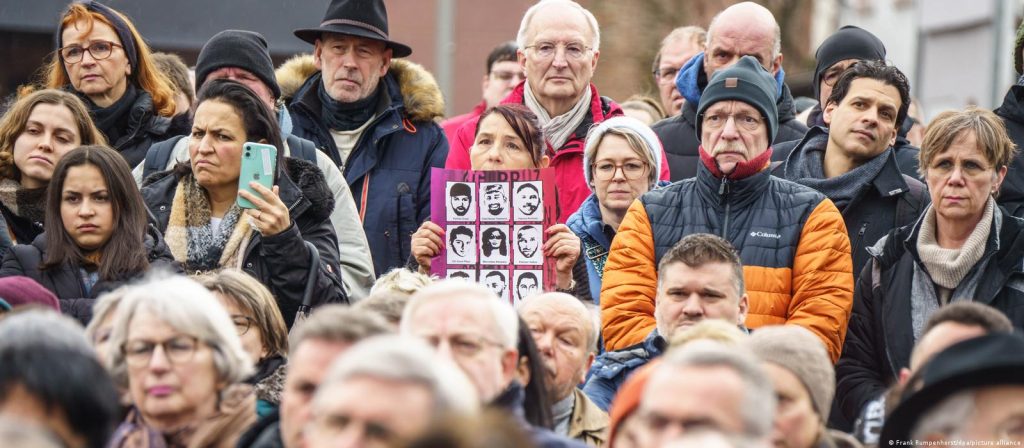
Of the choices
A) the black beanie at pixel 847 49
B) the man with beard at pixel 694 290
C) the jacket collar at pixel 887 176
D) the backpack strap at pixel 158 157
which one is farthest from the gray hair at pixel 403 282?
the black beanie at pixel 847 49

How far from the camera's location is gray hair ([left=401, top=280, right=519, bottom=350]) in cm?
597

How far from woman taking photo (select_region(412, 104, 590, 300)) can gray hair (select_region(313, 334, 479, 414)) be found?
3162 mm

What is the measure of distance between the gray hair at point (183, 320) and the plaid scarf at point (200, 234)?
1579mm

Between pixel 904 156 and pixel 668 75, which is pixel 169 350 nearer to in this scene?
pixel 904 156

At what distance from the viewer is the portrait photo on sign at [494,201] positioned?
8.01m

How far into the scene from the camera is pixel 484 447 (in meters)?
4.18

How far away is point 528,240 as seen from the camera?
7969 millimetres

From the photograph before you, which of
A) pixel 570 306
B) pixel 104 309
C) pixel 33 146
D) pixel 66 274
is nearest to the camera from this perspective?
pixel 104 309

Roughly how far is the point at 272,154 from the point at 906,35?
29.9m

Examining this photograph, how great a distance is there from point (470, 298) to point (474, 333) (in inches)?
5.4

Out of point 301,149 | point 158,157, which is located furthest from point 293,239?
point 158,157

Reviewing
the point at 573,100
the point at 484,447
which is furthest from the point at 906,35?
the point at 484,447

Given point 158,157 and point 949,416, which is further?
point 158,157

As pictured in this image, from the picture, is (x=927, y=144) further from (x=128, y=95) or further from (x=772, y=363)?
(x=128, y=95)
